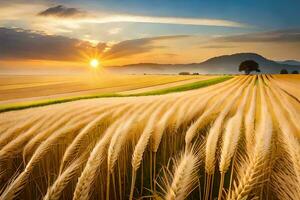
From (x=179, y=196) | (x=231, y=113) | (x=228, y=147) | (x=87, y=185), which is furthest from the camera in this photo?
(x=231, y=113)

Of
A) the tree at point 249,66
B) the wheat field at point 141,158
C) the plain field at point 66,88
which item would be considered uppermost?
the wheat field at point 141,158

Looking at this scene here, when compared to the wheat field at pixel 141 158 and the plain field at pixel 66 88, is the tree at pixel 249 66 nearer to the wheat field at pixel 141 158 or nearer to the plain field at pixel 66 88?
the plain field at pixel 66 88

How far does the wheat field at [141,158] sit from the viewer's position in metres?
2.26

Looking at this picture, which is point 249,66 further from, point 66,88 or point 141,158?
point 141,158

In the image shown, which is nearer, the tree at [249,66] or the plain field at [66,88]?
the plain field at [66,88]

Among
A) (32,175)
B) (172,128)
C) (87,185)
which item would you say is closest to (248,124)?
(172,128)

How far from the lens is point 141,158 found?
2834 millimetres

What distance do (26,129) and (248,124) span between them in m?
2.72

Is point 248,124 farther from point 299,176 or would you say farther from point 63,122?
point 63,122

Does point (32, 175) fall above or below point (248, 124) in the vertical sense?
below

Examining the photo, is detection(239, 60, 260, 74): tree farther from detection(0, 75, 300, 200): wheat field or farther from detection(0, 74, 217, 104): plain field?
detection(0, 75, 300, 200): wheat field

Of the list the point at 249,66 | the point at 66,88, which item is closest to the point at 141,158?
the point at 66,88

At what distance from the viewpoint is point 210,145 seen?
287 centimetres

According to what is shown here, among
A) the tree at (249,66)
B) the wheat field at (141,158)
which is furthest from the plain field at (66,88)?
the tree at (249,66)
